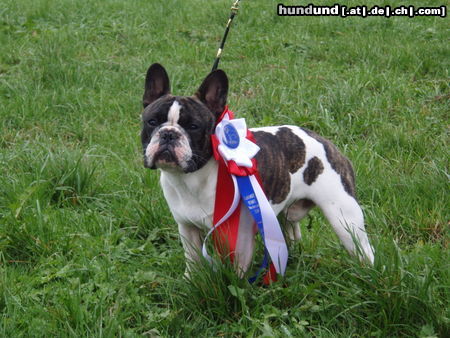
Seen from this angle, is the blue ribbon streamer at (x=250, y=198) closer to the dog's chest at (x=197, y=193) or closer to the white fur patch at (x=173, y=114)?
the dog's chest at (x=197, y=193)

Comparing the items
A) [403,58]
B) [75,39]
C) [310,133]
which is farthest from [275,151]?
[75,39]

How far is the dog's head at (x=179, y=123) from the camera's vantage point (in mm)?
2525

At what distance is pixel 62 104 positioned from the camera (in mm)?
5305

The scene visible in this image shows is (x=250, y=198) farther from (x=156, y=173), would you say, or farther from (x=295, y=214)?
(x=156, y=173)

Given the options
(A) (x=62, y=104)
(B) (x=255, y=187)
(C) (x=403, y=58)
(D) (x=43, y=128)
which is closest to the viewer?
(B) (x=255, y=187)

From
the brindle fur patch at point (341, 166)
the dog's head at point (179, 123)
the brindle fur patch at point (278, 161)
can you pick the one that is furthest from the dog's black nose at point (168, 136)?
the brindle fur patch at point (341, 166)

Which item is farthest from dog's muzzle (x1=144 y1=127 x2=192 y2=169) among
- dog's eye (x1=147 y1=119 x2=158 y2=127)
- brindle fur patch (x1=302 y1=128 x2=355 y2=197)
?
brindle fur patch (x1=302 y1=128 x2=355 y2=197)

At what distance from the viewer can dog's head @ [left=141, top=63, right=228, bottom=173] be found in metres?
2.53

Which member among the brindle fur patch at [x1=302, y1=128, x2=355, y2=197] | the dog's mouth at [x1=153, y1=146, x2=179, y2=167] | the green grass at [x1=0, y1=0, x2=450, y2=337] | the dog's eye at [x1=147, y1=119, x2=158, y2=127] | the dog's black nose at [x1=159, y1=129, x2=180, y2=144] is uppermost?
the dog's eye at [x1=147, y1=119, x2=158, y2=127]

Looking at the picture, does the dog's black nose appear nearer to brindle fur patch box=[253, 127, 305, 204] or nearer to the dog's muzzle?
the dog's muzzle

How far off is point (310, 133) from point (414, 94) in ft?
8.97

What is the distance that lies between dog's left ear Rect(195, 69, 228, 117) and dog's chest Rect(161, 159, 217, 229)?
256 mm

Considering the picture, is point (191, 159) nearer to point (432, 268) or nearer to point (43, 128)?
point (432, 268)

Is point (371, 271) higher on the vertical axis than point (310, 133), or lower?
lower
